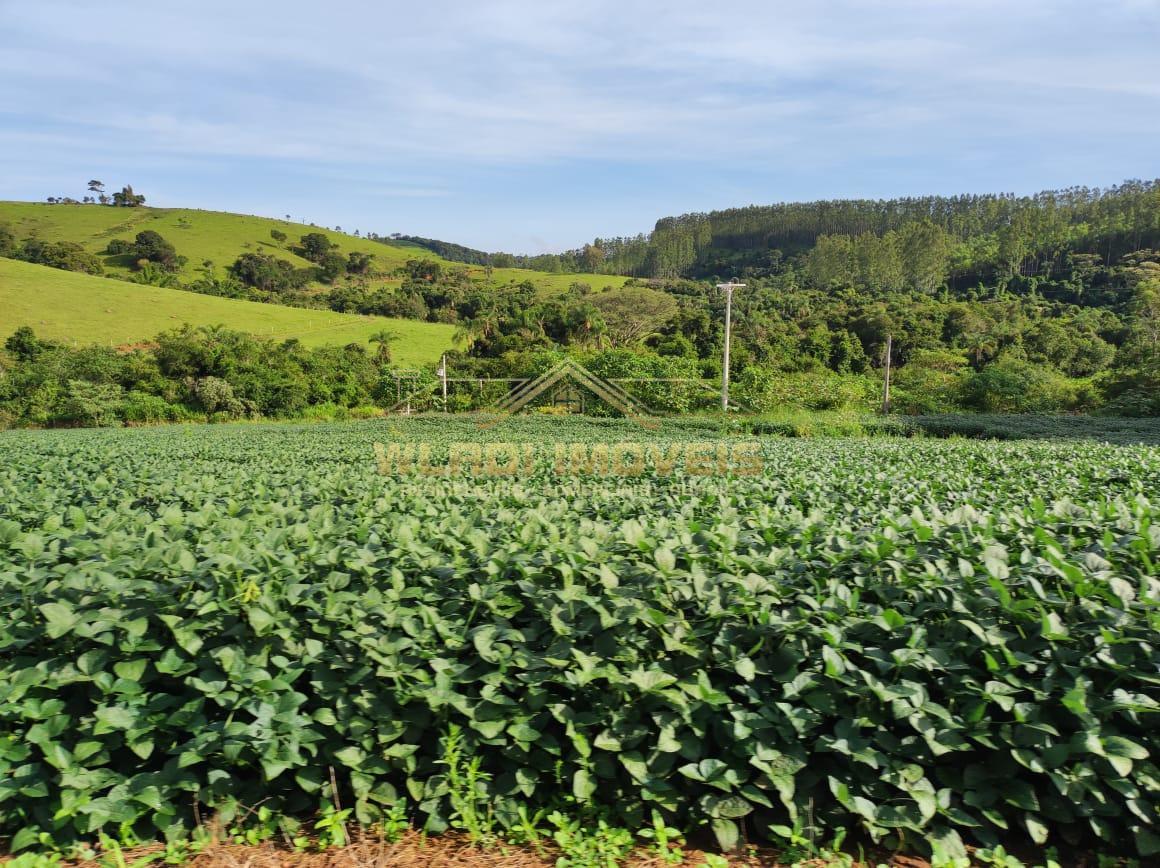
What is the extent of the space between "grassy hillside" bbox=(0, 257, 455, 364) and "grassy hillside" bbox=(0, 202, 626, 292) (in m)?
15.5

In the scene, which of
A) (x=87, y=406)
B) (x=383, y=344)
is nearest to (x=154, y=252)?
(x=383, y=344)

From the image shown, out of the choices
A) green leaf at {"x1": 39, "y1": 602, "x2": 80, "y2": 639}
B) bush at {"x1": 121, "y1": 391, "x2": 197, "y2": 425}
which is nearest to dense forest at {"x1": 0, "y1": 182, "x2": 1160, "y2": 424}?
bush at {"x1": 121, "y1": 391, "x2": 197, "y2": 425}

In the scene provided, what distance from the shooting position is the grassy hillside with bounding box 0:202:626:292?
72.4 meters

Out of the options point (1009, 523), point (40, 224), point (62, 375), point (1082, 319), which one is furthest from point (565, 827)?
point (40, 224)

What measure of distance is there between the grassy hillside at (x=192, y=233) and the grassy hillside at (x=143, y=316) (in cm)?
1546

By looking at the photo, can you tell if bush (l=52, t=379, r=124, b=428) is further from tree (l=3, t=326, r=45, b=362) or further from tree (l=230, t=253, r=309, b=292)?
tree (l=230, t=253, r=309, b=292)

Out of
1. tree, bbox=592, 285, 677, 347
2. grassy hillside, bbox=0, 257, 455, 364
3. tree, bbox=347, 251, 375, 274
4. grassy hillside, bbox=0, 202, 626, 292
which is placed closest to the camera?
grassy hillside, bbox=0, 257, 455, 364

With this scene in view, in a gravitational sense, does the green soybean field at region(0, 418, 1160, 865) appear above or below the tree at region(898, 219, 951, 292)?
below

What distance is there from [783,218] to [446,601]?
102 meters

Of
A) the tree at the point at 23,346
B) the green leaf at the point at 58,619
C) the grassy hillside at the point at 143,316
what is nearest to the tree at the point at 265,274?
the grassy hillside at the point at 143,316

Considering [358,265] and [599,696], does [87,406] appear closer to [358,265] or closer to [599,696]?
[599,696]

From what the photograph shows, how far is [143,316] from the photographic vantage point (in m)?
47.2

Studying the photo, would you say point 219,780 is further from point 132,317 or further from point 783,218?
point 783,218

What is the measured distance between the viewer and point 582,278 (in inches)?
3017
